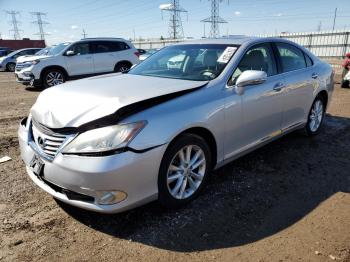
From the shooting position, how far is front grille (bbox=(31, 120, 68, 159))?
9.34 feet

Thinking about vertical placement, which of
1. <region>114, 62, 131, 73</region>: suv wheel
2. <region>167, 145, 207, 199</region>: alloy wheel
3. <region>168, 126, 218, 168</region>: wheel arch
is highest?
<region>168, 126, 218, 168</region>: wheel arch

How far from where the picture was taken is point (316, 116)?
5676 millimetres

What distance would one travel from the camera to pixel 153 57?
4.81m

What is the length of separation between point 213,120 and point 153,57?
1.86 m

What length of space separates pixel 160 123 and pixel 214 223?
1.07 metres

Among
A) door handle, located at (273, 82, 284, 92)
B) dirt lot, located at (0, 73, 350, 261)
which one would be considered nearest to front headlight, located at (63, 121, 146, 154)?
dirt lot, located at (0, 73, 350, 261)

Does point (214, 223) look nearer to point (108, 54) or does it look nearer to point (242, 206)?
point (242, 206)

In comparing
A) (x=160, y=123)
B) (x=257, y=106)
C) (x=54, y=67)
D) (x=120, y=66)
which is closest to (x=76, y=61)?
(x=54, y=67)

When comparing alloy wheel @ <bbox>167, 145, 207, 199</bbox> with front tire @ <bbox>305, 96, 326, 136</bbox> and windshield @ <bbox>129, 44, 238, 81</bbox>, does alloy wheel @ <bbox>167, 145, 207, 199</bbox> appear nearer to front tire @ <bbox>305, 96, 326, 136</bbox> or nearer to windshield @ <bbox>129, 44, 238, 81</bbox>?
windshield @ <bbox>129, 44, 238, 81</bbox>

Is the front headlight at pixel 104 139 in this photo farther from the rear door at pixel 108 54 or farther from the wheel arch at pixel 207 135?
the rear door at pixel 108 54

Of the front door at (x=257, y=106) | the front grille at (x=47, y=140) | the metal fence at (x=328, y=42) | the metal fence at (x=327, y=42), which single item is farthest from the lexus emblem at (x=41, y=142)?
the metal fence at (x=328, y=42)

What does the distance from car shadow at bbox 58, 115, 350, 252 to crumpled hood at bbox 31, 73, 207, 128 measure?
98 cm

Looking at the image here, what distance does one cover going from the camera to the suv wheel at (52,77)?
11.8m

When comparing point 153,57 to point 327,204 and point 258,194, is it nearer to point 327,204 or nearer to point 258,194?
point 258,194
